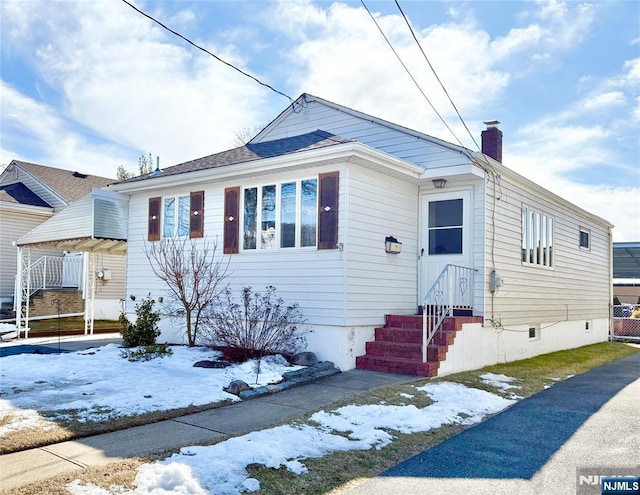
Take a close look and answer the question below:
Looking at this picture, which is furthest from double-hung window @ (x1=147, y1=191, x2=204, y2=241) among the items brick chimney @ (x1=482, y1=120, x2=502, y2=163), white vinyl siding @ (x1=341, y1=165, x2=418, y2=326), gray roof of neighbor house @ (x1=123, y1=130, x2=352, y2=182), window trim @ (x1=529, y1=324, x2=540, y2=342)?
window trim @ (x1=529, y1=324, x2=540, y2=342)

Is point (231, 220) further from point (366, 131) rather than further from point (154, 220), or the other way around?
point (366, 131)

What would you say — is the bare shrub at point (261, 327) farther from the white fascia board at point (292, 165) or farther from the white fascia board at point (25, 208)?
the white fascia board at point (25, 208)

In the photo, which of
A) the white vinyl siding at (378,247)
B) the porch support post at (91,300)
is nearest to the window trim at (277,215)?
the white vinyl siding at (378,247)

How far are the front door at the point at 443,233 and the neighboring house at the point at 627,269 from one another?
15058 mm

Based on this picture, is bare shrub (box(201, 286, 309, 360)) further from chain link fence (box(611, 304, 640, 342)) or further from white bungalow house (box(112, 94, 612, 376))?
chain link fence (box(611, 304, 640, 342))

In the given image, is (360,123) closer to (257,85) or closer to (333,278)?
(257,85)

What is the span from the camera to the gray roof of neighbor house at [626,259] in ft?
73.6

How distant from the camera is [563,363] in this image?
11812 mm

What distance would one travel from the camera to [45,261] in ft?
56.5

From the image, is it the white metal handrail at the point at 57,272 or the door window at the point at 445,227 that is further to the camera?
the white metal handrail at the point at 57,272

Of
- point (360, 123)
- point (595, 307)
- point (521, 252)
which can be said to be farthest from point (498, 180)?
point (595, 307)

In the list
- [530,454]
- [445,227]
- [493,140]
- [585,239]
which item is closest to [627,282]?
[585,239]

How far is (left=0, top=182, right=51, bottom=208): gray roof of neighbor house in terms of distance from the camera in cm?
1844

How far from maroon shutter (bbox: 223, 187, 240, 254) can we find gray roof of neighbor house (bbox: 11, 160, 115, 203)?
10.8m
